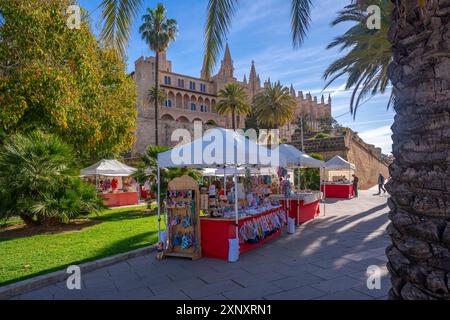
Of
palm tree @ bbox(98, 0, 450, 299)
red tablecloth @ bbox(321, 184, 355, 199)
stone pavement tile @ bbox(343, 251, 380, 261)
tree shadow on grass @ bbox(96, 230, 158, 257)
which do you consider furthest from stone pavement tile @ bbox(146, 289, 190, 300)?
red tablecloth @ bbox(321, 184, 355, 199)

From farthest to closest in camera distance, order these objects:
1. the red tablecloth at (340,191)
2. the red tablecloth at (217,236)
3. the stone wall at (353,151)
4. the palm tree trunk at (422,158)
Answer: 1. the stone wall at (353,151)
2. the red tablecloth at (340,191)
3. the red tablecloth at (217,236)
4. the palm tree trunk at (422,158)

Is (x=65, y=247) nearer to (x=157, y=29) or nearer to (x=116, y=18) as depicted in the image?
(x=116, y=18)

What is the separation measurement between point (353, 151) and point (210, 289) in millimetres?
31060

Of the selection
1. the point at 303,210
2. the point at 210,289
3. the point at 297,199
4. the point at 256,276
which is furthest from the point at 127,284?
the point at 303,210

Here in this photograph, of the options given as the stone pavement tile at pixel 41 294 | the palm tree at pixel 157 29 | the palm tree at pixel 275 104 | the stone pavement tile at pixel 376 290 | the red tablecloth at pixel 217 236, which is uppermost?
the palm tree at pixel 157 29

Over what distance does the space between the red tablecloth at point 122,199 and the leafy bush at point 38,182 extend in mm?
7875

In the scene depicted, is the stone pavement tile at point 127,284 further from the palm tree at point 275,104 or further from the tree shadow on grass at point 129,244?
the palm tree at point 275,104

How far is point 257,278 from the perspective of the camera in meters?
5.34

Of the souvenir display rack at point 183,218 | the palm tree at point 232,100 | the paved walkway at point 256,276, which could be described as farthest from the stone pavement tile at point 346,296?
the palm tree at point 232,100

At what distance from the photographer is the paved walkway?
466 centimetres

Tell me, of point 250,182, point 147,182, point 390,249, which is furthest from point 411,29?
point 147,182

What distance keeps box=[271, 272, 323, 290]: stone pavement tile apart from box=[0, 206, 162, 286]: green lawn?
3.95 m

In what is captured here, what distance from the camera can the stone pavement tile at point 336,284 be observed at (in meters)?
4.68
